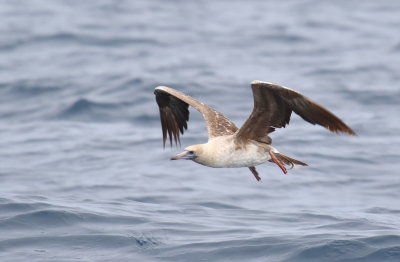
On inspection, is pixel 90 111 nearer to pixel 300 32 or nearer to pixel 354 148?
pixel 354 148

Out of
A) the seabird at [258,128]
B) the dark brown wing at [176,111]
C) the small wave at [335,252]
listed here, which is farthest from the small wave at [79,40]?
the small wave at [335,252]

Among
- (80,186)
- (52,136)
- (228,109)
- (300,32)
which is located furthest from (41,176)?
(300,32)

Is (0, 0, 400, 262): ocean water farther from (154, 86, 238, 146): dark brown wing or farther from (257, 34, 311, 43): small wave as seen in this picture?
(154, 86, 238, 146): dark brown wing

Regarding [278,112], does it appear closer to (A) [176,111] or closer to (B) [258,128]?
(B) [258,128]

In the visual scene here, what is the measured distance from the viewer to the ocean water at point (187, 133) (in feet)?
35.8

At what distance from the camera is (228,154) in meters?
10.6

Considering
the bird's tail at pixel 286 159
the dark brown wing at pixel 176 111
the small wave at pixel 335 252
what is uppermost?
the dark brown wing at pixel 176 111

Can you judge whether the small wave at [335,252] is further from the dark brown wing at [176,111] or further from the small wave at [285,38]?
the small wave at [285,38]

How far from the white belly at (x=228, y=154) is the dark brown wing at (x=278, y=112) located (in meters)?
0.16

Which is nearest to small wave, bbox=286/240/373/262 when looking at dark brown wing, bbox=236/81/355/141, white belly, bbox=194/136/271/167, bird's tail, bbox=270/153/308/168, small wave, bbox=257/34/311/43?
bird's tail, bbox=270/153/308/168

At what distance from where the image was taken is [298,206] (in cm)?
1291

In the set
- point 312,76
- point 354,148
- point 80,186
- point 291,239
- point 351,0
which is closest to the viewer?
point 291,239

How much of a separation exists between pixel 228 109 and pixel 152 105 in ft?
5.29

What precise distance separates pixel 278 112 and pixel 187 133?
20.2 ft
